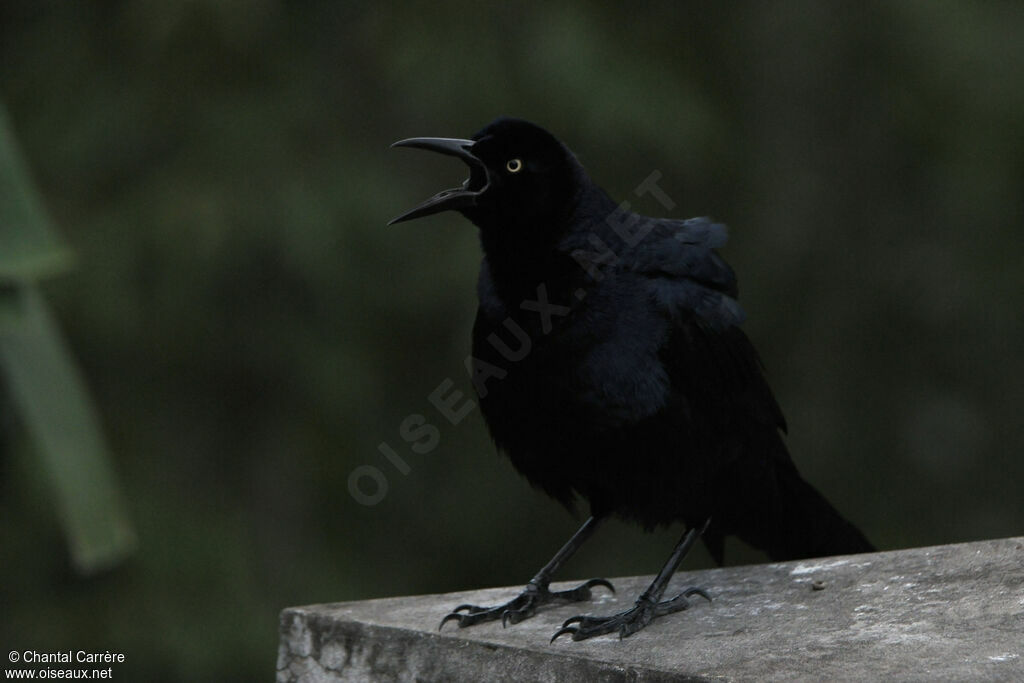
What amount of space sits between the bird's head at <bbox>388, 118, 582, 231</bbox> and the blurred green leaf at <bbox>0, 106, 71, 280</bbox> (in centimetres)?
135

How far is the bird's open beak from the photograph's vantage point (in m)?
3.02

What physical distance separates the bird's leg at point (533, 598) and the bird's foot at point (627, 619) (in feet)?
0.45

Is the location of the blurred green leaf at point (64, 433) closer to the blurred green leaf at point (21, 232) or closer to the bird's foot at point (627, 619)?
the blurred green leaf at point (21, 232)

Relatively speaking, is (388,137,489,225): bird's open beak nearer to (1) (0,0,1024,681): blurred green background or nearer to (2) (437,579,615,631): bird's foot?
(2) (437,579,615,631): bird's foot

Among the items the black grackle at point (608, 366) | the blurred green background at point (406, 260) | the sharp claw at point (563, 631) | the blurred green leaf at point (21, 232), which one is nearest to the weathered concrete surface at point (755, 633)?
the sharp claw at point (563, 631)

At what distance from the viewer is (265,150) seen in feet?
19.8

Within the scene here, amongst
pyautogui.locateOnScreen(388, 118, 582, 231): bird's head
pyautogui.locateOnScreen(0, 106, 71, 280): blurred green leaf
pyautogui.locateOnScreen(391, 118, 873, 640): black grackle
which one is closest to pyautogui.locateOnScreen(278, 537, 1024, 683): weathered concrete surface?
pyautogui.locateOnScreen(391, 118, 873, 640): black grackle

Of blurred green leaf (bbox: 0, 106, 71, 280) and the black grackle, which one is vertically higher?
blurred green leaf (bbox: 0, 106, 71, 280)

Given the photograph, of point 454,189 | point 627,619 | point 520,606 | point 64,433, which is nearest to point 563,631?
point 627,619

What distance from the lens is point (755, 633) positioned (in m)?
2.44

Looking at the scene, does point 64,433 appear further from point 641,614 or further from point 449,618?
point 641,614

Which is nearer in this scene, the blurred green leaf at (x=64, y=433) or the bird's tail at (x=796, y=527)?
the blurred green leaf at (x=64, y=433)

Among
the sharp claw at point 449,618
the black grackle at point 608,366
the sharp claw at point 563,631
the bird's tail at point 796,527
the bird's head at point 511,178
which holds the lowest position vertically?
the bird's tail at point 796,527

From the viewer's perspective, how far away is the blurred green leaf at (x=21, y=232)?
1.63 metres
